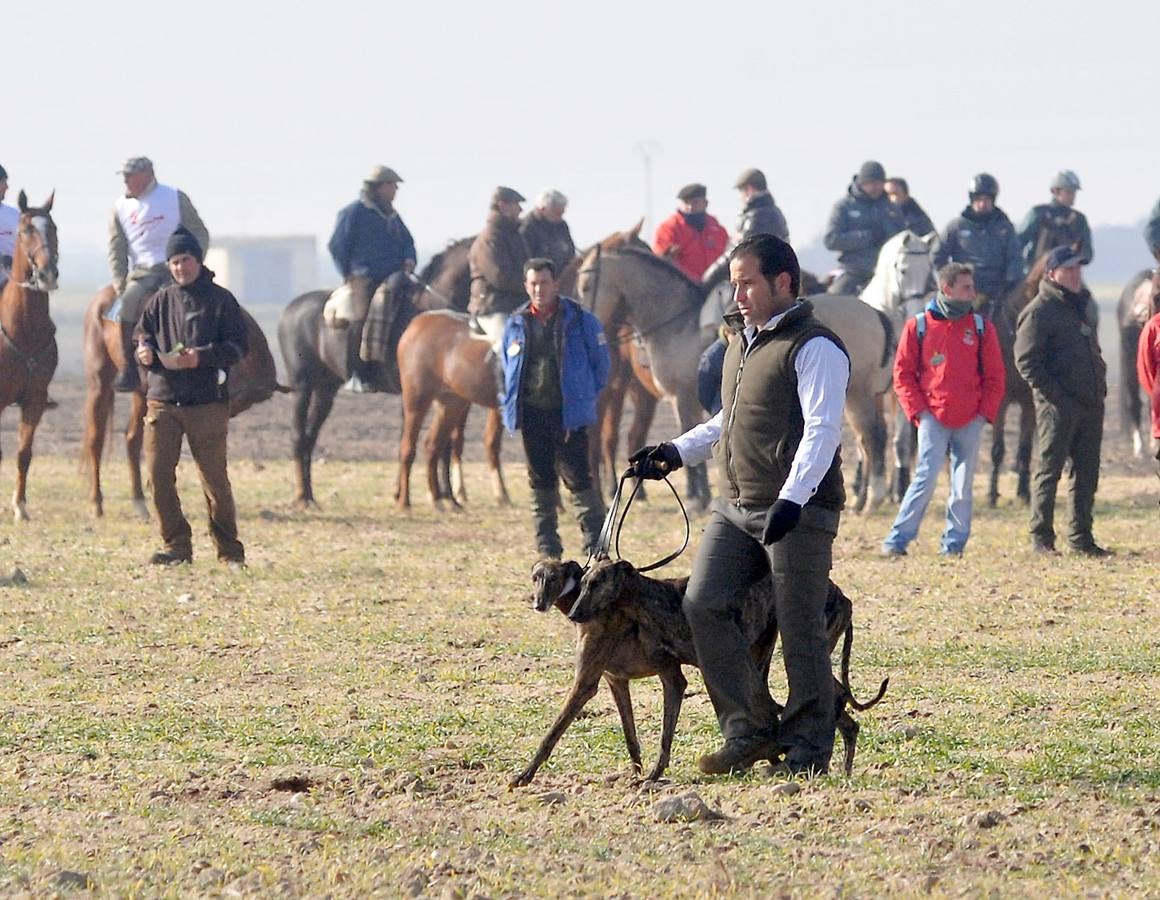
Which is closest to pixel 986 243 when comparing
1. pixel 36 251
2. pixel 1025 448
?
pixel 1025 448

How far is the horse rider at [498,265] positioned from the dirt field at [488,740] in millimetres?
3012

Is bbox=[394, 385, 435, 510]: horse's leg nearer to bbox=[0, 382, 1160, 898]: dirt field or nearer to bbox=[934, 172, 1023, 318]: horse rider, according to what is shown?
bbox=[0, 382, 1160, 898]: dirt field

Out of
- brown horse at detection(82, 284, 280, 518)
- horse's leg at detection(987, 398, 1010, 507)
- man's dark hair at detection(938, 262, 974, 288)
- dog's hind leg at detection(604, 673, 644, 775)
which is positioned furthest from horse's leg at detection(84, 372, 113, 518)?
dog's hind leg at detection(604, 673, 644, 775)

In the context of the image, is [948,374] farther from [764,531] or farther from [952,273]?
[764,531]

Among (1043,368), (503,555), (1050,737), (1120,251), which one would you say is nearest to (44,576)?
(503,555)

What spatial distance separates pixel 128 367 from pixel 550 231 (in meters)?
4.11

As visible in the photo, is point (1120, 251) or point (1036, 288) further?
point (1120, 251)

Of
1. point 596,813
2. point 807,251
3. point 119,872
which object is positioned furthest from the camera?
point 807,251

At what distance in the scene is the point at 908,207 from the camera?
69.9ft

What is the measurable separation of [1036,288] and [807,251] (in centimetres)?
16133

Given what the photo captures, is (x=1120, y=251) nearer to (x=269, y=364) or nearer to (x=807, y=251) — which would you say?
(x=807, y=251)

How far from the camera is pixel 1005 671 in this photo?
10.2 m

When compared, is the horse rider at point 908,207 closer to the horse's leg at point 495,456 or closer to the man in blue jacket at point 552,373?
the horse's leg at point 495,456

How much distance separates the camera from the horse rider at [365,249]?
62.7 feet
